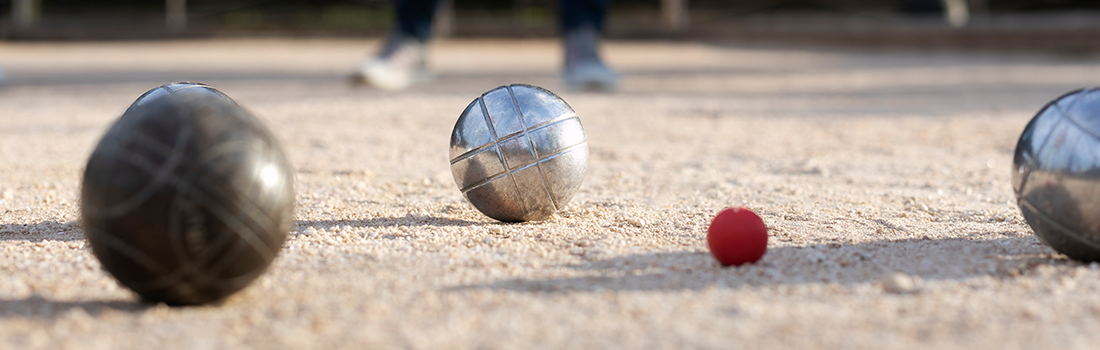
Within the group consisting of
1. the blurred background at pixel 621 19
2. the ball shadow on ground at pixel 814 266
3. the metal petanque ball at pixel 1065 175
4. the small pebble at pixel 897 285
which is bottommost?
the blurred background at pixel 621 19

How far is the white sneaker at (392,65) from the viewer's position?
9562mm

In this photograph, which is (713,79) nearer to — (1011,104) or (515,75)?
(515,75)

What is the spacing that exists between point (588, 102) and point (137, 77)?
598 cm

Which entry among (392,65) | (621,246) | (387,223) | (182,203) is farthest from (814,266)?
(392,65)

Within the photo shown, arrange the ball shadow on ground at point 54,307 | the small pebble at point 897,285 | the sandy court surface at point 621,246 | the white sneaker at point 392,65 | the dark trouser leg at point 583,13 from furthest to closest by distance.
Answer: the white sneaker at point 392,65, the dark trouser leg at point 583,13, the small pebble at point 897,285, the ball shadow on ground at point 54,307, the sandy court surface at point 621,246

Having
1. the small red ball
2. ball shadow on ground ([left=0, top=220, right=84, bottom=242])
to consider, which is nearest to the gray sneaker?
ball shadow on ground ([left=0, top=220, right=84, bottom=242])

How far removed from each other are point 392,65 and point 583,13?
78.4 inches

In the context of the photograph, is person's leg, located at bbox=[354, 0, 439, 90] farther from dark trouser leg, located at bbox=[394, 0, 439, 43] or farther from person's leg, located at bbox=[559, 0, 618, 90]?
person's leg, located at bbox=[559, 0, 618, 90]

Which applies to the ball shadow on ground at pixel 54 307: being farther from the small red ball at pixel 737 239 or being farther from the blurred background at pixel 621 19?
the blurred background at pixel 621 19

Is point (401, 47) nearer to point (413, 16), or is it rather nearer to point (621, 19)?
point (413, 16)

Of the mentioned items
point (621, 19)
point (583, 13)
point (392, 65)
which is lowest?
point (621, 19)

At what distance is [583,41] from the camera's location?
9.26m

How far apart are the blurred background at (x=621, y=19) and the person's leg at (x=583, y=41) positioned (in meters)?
8.41

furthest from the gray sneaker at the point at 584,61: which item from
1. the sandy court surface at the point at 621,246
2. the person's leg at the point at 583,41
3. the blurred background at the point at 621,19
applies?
the blurred background at the point at 621,19
